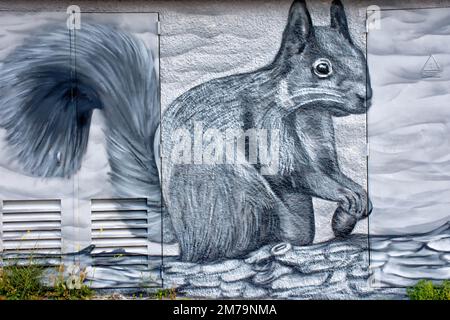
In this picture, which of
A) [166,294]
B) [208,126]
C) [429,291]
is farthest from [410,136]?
[166,294]

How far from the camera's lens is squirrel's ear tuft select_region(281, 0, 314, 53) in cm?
692

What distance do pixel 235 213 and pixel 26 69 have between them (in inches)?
89.6

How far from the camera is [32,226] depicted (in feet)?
22.9

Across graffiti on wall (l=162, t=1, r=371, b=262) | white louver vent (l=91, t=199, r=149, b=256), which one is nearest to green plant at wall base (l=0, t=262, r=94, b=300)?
white louver vent (l=91, t=199, r=149, b=256)

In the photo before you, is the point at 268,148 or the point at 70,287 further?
the point at 268,148

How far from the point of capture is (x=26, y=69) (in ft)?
22.6

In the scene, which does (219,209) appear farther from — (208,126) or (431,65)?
(431,65)

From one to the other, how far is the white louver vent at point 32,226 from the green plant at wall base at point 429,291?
323cm

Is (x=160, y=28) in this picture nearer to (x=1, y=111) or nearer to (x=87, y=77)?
(x=87, y=77)

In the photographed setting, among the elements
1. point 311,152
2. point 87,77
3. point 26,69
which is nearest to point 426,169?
point 311,152

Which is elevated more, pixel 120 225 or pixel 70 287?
pixel 120 225

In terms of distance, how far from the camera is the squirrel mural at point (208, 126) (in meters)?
6.89

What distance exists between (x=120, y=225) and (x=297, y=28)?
2.40 m

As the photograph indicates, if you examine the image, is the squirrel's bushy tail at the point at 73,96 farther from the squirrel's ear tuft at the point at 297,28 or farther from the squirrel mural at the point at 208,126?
the squirrel's ear tuft at the point at 297,28
